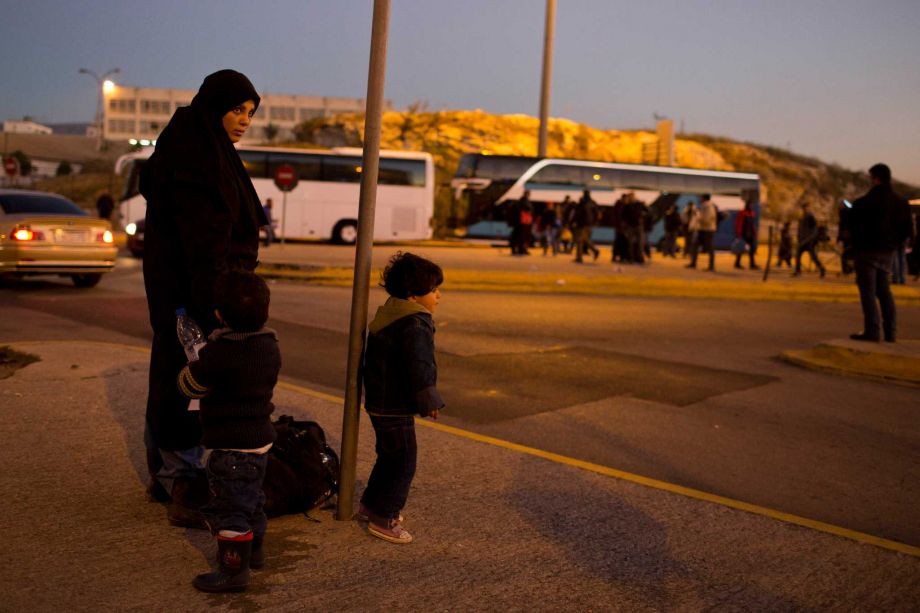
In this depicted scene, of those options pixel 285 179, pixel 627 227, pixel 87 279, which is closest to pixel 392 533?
pixel 87 279

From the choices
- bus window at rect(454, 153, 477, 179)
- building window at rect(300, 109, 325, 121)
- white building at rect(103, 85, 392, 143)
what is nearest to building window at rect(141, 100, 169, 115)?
white building at rect(103, 85, 392, 143)

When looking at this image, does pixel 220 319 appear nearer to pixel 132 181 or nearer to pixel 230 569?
Answer: pixel 230 569

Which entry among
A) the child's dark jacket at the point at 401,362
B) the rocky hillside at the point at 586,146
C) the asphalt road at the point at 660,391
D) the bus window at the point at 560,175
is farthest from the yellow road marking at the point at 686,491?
the rocky hillside at the point at 586,146

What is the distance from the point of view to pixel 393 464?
13.6ft

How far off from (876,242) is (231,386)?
839cm

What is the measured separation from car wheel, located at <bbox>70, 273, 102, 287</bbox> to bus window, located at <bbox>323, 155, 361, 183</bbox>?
58.3 feet

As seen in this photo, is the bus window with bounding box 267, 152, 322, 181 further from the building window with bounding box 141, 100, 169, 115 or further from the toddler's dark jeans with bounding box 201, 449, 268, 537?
the building window with bounding box 141, 100, 169, 115

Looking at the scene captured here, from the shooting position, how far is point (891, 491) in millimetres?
5605

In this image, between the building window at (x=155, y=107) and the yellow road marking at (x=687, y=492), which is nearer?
the yellow road marking at (x=687, y=492)

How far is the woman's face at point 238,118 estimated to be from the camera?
161 inches

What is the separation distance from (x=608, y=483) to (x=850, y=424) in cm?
307

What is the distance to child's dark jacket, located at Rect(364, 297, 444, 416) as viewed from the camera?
13.0ft

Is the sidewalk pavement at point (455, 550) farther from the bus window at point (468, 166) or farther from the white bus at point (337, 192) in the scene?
the bus window at point (468, 166)

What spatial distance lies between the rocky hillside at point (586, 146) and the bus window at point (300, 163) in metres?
16.4
